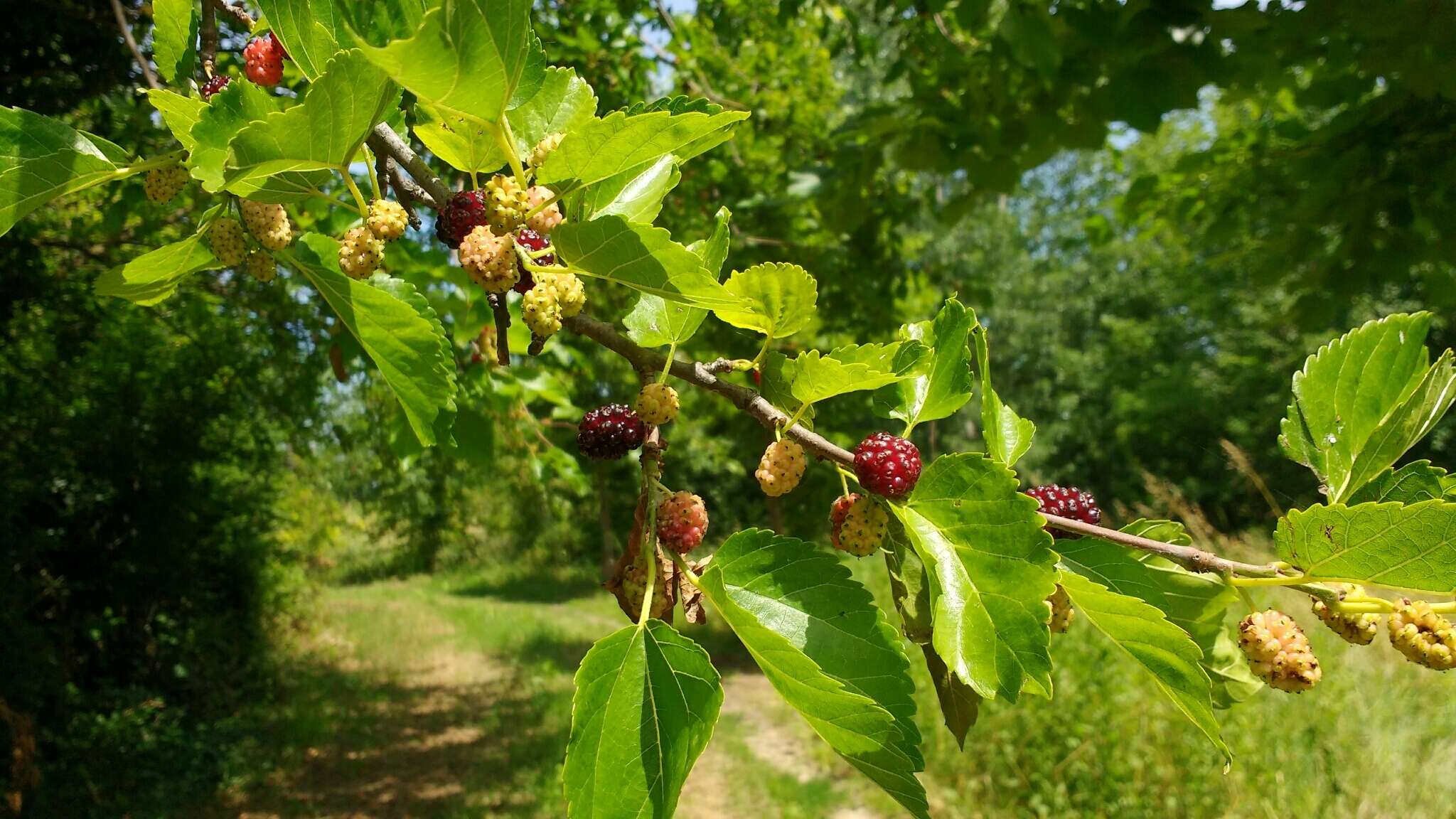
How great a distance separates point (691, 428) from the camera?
9.98 metres

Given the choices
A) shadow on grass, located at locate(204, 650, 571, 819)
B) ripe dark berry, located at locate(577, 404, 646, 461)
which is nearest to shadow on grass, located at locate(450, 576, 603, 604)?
Result: shadow on grass, located at locate(204, 650, 571, 819)

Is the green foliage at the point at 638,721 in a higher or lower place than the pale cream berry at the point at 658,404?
lower

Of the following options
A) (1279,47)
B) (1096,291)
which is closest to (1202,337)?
(1096,291)

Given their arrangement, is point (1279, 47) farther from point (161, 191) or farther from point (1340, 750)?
point (161, 191)

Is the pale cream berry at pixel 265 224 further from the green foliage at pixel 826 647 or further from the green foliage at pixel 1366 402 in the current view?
the green foliage at pixel 1366 402

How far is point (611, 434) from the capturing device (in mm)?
695

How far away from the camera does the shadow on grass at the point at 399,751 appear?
4.71m

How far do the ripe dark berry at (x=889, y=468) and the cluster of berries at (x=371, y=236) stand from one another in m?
0.41

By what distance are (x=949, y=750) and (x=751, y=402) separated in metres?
4.70

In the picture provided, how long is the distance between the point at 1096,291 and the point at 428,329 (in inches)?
901

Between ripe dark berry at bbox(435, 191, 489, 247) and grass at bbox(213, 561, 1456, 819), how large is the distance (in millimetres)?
3971

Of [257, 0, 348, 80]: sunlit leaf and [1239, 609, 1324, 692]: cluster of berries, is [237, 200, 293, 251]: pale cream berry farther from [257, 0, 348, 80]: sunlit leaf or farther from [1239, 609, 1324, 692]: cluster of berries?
[1239, 609, 1324, 692]: cluster of berries

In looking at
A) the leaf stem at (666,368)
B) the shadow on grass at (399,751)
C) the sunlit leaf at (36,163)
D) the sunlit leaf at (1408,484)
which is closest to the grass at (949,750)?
the shadow on grass at (399,751)

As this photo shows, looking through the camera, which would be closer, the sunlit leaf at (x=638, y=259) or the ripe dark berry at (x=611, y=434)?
the sunlit leaf at (x=638, y=259)
